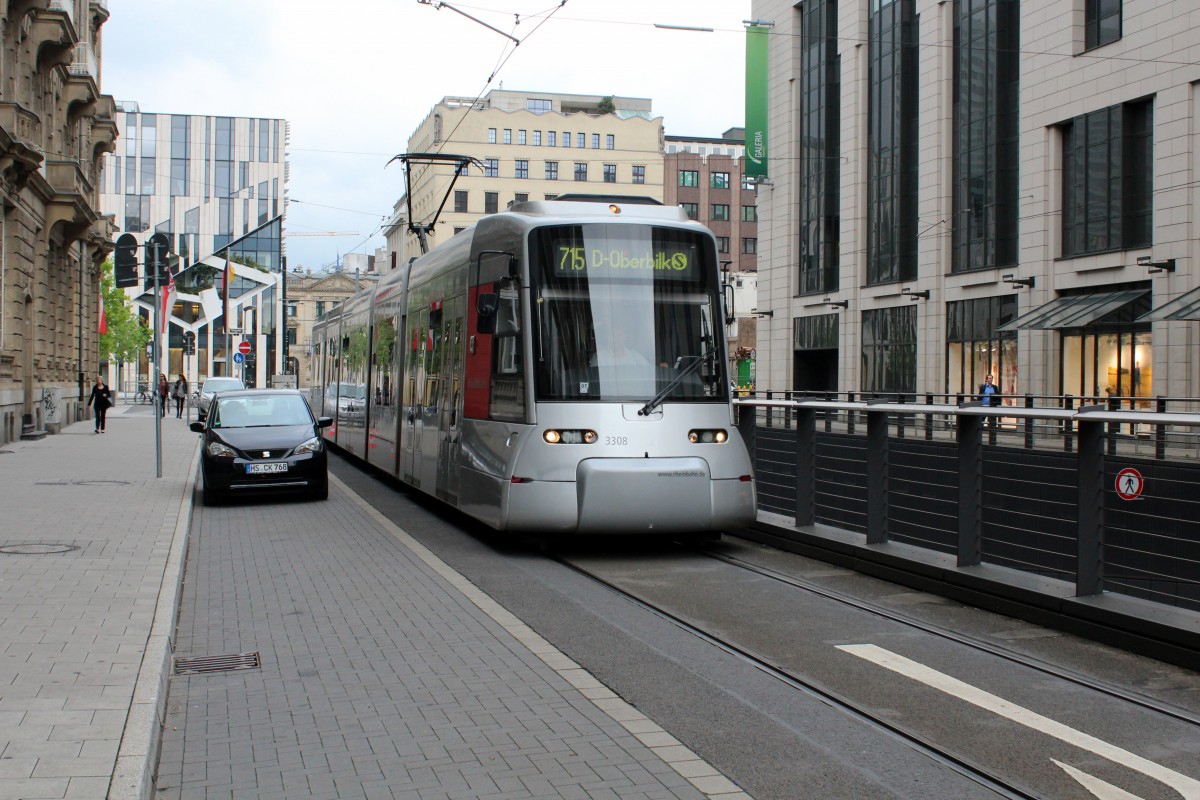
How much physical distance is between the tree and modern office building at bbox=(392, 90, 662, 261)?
2661cm

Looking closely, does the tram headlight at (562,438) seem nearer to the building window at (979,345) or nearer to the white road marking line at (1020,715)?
the white road marking line at (1020,715)

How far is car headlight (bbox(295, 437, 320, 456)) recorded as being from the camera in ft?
52.2

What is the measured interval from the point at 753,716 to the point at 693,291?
19.9 feet

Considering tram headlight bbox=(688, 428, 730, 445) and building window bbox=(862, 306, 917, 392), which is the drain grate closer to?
tram headlight bbox=(688, 428, 730, 445)

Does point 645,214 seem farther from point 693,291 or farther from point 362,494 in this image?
point 362,494

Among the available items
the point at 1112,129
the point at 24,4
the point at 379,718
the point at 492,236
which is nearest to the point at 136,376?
the point at 24,4

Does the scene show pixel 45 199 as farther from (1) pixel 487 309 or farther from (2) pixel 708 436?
(2) pixel 708 436

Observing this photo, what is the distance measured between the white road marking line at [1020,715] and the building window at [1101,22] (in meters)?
29.3

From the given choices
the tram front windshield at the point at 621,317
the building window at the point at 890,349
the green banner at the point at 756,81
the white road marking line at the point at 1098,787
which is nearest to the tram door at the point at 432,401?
the tram front windshield at the point at 621,317

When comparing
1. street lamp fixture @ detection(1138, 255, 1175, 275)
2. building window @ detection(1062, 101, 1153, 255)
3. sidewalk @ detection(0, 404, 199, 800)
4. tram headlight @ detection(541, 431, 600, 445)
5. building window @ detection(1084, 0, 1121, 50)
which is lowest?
sidewalk @ detection(0, 404, 199, 800)

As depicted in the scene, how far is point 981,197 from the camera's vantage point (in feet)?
122

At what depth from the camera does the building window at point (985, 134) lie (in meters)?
36.1

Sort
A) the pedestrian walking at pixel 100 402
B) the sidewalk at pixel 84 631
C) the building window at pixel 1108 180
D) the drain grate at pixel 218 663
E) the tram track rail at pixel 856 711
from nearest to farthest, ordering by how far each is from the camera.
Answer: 1. the sidewalk at pixel 84 631
2. the tram track rail at pixel 856 711
3. the drain grate at pixel 218 663
4. the building window at pixel 1108 180
5. the pedestrian walking at pixel 100 402

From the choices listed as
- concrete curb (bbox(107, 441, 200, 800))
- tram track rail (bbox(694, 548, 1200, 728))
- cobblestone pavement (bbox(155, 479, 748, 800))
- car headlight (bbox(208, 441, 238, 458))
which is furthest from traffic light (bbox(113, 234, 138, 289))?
tram track rail (bbox(694, 548, 1200, 728))
